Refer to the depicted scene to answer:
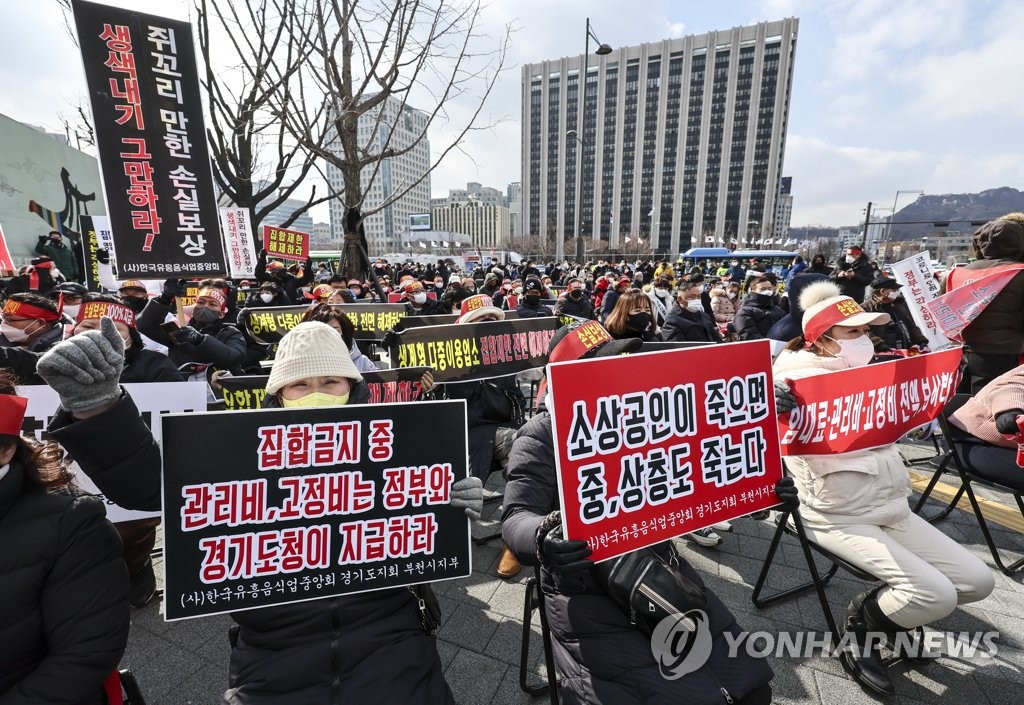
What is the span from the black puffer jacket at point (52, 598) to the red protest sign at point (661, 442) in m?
1.51

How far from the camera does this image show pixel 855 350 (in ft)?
9.16

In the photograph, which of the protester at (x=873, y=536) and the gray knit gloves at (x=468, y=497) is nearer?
the gray knit gloves at (x=468, y=497)

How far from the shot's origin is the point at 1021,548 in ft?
11.3

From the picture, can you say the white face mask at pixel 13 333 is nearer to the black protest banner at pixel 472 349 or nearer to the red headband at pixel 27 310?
the red headband at pixel 27 310

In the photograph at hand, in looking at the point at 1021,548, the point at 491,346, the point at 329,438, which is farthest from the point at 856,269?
the point at 329,438

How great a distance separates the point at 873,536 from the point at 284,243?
12.0m

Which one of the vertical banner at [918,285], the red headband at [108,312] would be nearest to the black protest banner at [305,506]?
the red headband at [108,312]

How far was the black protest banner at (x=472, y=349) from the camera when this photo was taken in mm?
4250

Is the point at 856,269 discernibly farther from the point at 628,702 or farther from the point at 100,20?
the point at 100,20

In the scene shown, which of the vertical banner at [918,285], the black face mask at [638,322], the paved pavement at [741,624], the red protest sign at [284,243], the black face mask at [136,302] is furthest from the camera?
the red protest sign at [284,243]

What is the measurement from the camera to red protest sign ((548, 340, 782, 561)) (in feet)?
5.77

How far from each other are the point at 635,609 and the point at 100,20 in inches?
224

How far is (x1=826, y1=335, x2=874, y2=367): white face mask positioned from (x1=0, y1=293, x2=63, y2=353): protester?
5.62 m

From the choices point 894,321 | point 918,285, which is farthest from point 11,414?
point 894,321
